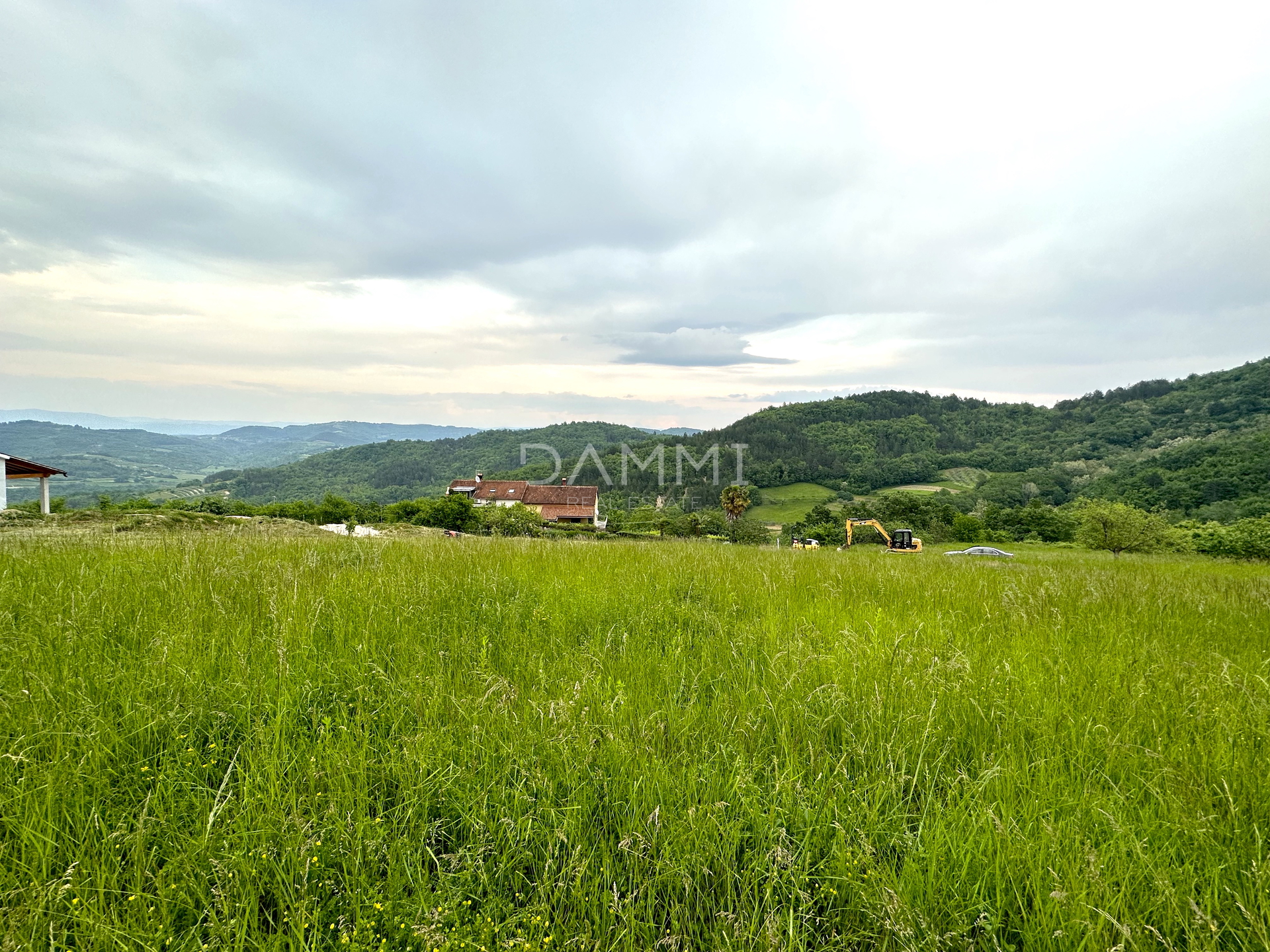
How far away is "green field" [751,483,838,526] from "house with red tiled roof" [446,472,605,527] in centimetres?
3224

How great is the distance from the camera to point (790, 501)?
113 meters

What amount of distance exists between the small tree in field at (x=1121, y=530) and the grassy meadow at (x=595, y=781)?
130 ft

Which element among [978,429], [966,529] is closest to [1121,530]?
[966,529]

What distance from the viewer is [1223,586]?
23.9 ft

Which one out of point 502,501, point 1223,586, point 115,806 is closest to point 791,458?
point 502,501

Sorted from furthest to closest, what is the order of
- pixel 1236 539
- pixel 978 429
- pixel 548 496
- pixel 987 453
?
pixel 978 429, pixel 987 453, pixel 548 496, pixel 1236 539

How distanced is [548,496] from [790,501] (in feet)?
172

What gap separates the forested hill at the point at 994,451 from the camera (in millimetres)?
75938

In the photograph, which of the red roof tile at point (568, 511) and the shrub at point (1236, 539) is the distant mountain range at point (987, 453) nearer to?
the shrub at point (1236, 539)

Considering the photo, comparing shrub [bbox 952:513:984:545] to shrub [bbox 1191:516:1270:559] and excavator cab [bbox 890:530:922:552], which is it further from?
excavator cab [bbox 890:530:922:552]

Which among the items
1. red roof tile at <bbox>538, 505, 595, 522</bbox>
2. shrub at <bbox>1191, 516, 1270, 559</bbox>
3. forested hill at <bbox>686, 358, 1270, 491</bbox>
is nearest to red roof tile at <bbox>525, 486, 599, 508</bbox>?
red roof tile at <bbox>538, 505, 595, 522</bbox>

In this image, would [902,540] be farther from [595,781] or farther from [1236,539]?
[595,781]

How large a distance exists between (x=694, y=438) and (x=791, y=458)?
35383mm

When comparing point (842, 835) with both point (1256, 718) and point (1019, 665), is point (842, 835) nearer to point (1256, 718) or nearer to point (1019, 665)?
point (1019, 665)
